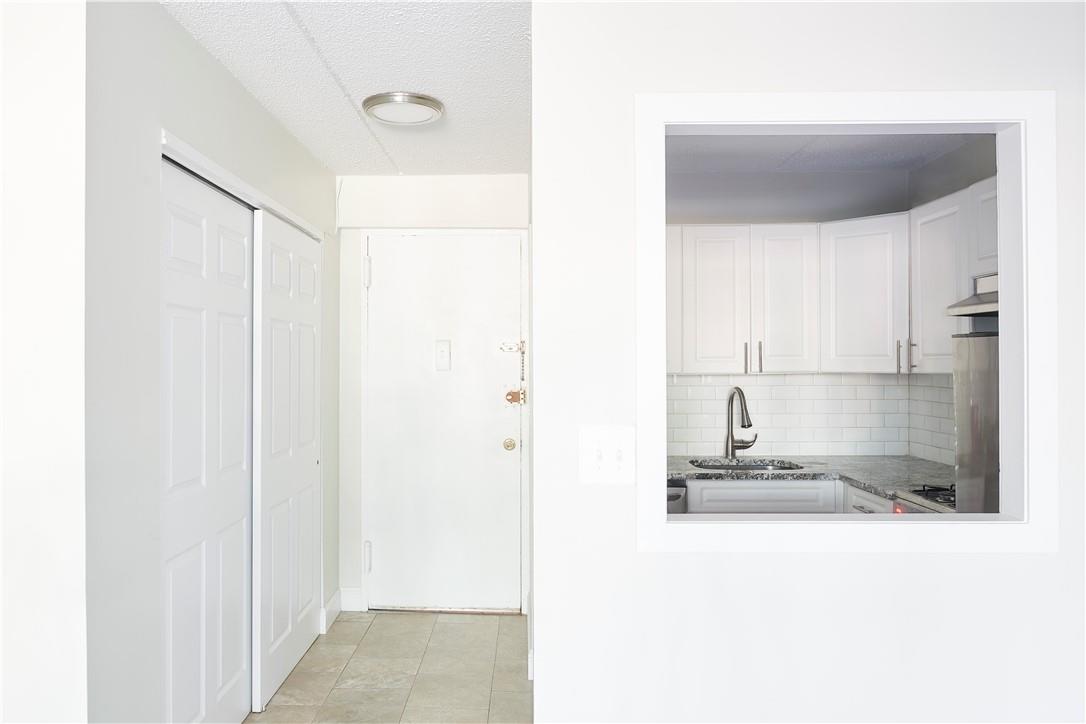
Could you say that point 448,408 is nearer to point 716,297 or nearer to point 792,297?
point 716,297

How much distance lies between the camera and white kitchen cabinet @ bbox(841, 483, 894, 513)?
284 centimetres

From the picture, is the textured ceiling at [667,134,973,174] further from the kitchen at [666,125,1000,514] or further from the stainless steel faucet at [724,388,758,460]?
the stainless steel faucet at [724,388,758,460]

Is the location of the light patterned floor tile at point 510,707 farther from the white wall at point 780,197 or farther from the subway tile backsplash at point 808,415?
the white wall at point 780,197

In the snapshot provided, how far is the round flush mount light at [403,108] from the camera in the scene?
2.57 meters

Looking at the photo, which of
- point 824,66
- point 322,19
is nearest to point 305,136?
point 322,19

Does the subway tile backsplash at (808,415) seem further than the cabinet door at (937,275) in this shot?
Yes

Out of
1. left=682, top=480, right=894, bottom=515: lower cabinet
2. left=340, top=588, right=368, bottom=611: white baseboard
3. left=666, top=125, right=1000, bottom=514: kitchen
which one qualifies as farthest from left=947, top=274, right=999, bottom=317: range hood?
left=340, top=588, right=368, bottom=611: white baseboard

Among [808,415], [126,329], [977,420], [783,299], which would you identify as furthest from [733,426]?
[126,329]

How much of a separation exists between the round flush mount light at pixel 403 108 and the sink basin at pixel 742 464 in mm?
2041

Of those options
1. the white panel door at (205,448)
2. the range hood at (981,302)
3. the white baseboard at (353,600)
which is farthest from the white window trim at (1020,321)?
the white baseboard at (353,600)

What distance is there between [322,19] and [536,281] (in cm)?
105

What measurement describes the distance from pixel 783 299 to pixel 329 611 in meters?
2.80

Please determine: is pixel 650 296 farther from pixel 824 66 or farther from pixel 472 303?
pixel 472 303
